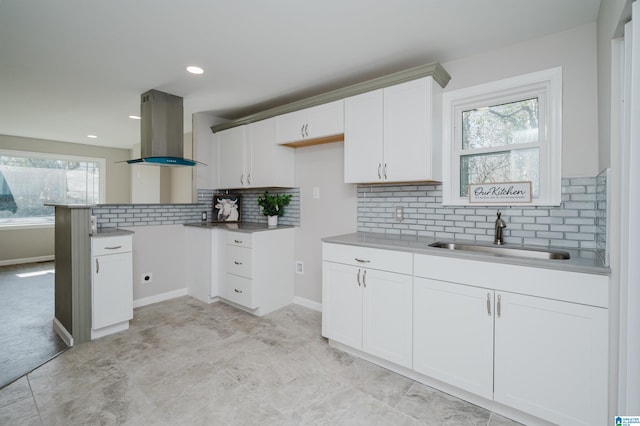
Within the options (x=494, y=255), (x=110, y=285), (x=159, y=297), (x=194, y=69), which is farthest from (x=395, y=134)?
(x=159, y=297)

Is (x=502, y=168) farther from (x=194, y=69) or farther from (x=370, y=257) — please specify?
(x=194, y=69)

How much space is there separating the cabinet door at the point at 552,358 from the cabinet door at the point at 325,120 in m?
1.91

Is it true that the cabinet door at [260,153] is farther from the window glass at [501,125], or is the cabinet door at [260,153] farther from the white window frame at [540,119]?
the window glass at [501,125]

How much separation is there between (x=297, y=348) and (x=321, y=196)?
5.20ft

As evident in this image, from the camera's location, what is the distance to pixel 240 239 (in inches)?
131

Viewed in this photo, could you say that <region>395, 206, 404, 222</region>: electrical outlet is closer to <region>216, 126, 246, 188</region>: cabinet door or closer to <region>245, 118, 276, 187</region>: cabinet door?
<region>245, 118, 276, 187</region>: cabinet door

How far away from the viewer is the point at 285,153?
3.55 m

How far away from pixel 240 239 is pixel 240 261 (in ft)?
0.79

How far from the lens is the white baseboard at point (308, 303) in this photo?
3.44m

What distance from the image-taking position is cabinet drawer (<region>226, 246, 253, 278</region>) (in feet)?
10.6

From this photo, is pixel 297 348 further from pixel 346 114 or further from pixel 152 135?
pixel 152 135

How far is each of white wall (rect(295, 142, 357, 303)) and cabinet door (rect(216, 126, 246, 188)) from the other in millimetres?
724

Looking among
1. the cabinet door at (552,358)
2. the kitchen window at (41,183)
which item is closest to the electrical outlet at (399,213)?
the cabinet door at (552,358)

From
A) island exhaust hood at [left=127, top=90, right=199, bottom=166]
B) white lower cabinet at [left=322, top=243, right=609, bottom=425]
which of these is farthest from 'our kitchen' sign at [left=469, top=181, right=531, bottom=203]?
island exhaust hood at [left=127, top=90, right=199, bottom=166]
